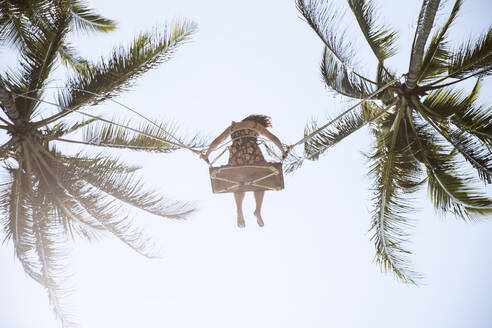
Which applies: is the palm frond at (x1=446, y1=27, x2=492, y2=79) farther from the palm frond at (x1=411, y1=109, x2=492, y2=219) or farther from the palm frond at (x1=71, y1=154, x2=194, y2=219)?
the palm frond at (x1=71, y1=154, x2=194, y2=219)

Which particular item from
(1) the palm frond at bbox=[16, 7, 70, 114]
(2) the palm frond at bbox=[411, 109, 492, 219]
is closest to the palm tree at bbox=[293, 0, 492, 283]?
(2) the palm frond at bbox=[411, 109, 492, 219]

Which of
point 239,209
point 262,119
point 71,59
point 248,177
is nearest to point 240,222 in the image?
point 239,209

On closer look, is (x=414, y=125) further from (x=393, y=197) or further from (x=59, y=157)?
(x=59, y=157)

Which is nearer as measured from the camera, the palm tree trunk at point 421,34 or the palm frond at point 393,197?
the palm tree trunk at point 421,34

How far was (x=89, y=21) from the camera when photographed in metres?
9.04

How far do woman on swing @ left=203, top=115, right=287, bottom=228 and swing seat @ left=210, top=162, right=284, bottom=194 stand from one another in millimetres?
167

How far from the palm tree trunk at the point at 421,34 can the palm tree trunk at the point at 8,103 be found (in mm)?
4781

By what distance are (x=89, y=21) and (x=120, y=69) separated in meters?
2.43

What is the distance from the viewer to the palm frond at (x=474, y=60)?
6652 mm

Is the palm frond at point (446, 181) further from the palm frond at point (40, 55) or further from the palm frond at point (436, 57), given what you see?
the palm frond at point (40, 55)

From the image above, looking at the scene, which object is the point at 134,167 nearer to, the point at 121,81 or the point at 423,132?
the point at 121,81

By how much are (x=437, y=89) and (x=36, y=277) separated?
5.84m

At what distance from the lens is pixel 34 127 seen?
280 inches

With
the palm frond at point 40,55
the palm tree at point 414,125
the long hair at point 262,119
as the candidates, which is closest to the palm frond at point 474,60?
the palm tree at point 414,125
